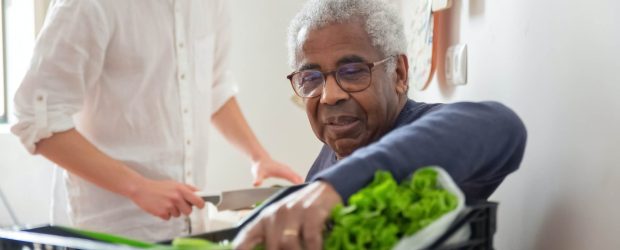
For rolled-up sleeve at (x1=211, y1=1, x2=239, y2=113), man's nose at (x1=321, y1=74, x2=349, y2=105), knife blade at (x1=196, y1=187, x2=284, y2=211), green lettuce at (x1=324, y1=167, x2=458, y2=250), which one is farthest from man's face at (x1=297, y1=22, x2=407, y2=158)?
rolled-up sleeve at (x1=211, y1=1, x2=239, y2=113)

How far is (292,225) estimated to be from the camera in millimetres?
436

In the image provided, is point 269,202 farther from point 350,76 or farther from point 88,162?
point 88,162

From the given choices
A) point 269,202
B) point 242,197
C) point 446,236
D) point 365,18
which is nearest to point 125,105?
point 242,197

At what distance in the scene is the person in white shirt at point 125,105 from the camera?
110cm

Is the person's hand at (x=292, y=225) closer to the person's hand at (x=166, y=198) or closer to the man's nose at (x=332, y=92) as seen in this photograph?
the man's nose at (x=332, y=92)

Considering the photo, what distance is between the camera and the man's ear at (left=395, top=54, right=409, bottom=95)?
0.84 meters

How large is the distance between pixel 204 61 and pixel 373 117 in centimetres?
60

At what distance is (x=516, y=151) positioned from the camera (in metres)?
0.57

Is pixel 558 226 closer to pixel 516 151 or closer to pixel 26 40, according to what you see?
pixel 516 151

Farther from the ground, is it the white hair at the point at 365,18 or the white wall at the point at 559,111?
the white hair at the point at 365,18

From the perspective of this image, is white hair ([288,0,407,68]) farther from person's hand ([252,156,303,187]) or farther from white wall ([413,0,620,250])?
person's hand ([252,156,303,187])

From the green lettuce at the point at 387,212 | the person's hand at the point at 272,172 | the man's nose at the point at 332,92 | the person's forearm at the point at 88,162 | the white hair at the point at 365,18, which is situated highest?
the white hair at the point at 365,18

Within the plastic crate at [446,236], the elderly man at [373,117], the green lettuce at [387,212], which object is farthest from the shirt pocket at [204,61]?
the green lettuce at [387,212]

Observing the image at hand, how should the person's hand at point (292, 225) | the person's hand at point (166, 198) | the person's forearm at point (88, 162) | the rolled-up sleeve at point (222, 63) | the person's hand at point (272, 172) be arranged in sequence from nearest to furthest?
the person's hand at point (292, 225), the person's hand at point (166, 198), the person's forearm at point (88, 162), the person's hand at point (272, 172), the rolled-up sleeve at point (222, 63)
